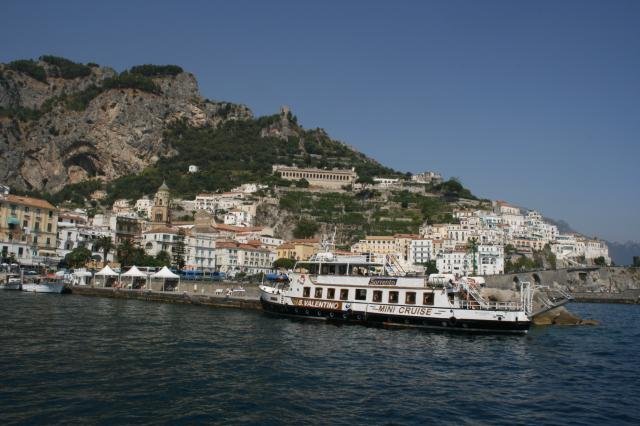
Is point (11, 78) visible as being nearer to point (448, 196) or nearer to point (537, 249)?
point (448, 196)

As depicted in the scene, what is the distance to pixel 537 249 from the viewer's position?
132m

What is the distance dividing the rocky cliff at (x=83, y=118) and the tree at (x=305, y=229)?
61.4 meters

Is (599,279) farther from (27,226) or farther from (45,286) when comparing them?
(27,226)

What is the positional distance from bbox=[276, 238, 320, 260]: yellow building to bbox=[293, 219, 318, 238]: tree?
11.1 m

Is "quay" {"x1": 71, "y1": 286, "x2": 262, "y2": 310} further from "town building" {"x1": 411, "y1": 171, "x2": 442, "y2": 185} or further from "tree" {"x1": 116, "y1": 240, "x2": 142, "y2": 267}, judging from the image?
"town building" {"x1": 411, "y1": 171, "x2": 442, "y2": 185}

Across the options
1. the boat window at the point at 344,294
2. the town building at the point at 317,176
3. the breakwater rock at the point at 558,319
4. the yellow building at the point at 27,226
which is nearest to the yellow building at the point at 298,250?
the yellow building at the point at 27,226

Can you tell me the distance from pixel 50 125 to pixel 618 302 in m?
143

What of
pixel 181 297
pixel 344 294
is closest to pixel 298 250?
pixel 181 297

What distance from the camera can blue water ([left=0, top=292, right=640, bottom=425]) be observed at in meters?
15.6

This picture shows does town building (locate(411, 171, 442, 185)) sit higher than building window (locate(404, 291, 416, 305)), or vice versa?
town building (locate(411, 171, 442, 185))

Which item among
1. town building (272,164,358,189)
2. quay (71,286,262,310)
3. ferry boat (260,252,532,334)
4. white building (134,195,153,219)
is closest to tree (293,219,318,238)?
town building (272,164,358,189)

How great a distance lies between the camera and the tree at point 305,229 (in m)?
111

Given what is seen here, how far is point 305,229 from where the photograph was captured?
364 feet

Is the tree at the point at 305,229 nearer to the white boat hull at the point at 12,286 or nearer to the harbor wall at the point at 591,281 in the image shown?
the harbor wall at the point at 591,281
